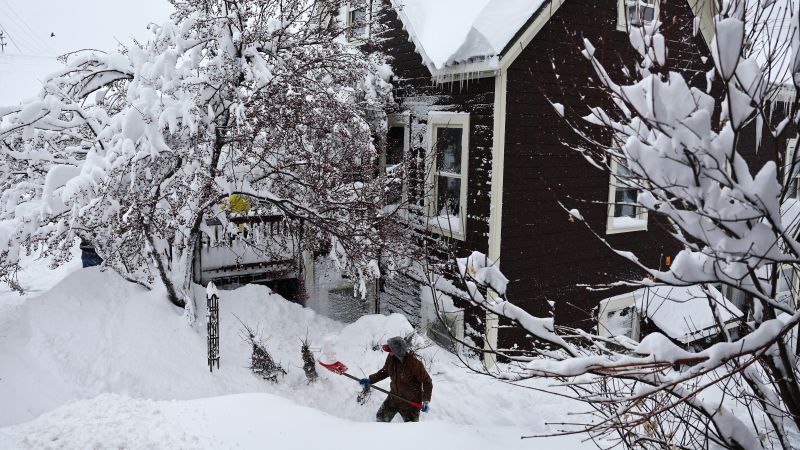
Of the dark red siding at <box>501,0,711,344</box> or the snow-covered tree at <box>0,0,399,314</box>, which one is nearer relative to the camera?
the snow-covered tree at <box>0,0,399,314</box>

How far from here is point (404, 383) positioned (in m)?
6.47

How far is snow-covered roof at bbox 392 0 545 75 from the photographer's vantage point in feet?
28.0

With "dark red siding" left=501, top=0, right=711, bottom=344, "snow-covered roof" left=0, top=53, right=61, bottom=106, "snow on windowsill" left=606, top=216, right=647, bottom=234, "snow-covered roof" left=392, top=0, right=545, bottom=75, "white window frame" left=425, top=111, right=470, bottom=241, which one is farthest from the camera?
"snow-covered roof" left=0, top=53, right=61, bottom=106

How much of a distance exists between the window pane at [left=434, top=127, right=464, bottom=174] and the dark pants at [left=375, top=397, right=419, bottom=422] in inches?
194

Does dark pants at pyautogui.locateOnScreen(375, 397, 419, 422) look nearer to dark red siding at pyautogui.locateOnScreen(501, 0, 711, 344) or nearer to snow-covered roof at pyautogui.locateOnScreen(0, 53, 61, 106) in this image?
dark red siding at pyautogui.locateOnScreen(501, 0, 711, 344)

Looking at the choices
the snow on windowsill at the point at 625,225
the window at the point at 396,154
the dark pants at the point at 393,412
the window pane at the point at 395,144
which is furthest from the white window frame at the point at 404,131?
the dark pants at the point at 393,412

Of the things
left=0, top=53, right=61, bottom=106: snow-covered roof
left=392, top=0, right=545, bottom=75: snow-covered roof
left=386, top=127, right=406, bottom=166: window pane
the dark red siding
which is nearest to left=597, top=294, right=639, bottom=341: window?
the dark red siding

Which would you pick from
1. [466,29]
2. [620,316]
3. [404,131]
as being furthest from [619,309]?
[466,29]

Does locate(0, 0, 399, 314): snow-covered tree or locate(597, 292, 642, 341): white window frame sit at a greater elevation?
locate(0, 0, 399, 314): snow-covered tree

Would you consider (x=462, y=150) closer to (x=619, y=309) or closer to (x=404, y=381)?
(x=404, y=381)

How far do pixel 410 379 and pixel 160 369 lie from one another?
3.50m

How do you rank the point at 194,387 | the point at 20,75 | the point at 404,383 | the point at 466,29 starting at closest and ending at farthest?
the point at 404,383, the point at 194,387, the point at 466,29, the point at 20,75

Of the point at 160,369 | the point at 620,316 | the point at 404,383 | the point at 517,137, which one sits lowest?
the point at 620,316

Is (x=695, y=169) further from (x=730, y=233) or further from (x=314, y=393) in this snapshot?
(x=314, y=393)
